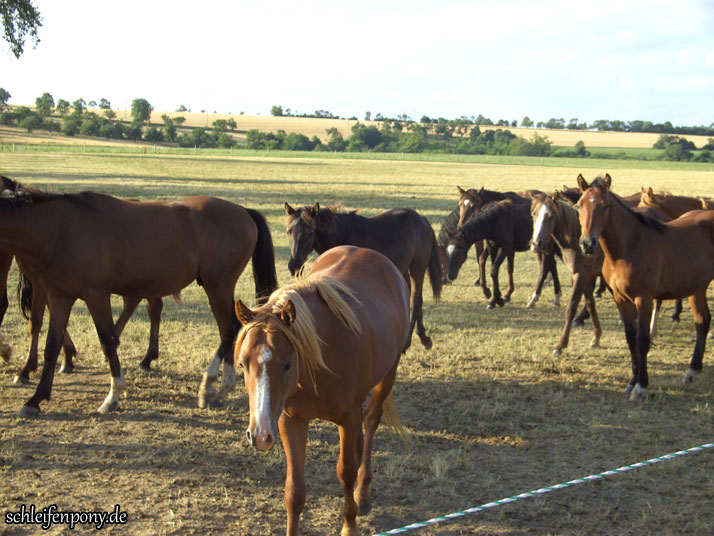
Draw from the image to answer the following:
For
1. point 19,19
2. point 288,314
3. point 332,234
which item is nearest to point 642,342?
point 332,234

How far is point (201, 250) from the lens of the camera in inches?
255

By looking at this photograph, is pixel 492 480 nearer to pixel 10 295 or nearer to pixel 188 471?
pixel 188 471

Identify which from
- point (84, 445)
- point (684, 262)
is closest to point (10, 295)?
point (84, 445)

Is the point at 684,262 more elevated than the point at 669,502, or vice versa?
the point at 684,262

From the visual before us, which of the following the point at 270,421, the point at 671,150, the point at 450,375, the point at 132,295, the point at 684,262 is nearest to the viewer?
the point at 270,421

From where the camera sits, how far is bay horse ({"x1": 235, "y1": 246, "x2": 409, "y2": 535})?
10.1 ft

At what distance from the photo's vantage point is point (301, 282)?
12.4ft

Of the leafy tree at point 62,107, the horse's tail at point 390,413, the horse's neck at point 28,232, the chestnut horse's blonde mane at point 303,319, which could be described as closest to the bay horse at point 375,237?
the horse's neck at point 28,232

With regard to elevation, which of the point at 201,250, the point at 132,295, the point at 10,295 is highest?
the point at 201,250

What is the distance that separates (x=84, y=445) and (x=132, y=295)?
5.24 ft

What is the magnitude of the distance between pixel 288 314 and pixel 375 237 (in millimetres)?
4771

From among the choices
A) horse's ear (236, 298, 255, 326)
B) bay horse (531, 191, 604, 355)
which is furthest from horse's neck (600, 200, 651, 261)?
horse's ear (236, 298, 255, 326)

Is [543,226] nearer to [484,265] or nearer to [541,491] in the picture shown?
[484,265]

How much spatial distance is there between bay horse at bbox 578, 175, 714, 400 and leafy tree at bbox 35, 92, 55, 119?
370 feet
